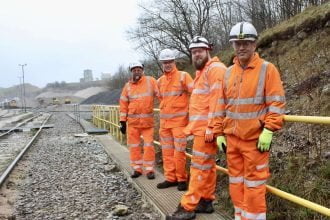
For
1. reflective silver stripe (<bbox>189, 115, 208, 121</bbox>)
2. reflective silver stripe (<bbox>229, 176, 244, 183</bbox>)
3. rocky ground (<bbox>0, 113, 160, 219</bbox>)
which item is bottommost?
rocky ground (<bbox>0, 113, 160, 219</bbox>)

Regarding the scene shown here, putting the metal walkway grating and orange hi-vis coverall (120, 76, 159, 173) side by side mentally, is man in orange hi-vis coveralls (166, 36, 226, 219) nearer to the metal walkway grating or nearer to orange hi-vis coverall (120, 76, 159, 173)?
the metal walkway grating

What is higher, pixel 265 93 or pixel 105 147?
pixel 265 93

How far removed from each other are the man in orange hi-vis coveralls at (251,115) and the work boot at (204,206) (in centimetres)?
113

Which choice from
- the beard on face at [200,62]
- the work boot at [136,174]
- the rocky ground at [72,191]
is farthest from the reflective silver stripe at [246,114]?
the work boot at [136,174]


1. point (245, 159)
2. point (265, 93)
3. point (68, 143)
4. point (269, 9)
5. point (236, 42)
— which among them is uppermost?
point (269, 9)

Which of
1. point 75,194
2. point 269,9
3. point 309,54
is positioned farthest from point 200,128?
point 269,9

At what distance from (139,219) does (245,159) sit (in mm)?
2360

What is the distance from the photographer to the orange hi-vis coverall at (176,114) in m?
6.05

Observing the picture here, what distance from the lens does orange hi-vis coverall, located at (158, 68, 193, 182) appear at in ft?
19.8

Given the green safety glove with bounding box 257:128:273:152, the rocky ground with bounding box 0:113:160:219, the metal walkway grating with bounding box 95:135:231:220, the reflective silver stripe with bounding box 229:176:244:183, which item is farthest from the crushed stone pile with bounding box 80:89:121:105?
the green safety glove with bounding box 257:128:273:152

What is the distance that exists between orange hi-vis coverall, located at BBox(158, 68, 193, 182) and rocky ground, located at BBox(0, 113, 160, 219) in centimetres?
73

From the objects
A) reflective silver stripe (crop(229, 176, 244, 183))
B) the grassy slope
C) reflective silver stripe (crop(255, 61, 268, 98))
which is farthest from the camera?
the grassy slope

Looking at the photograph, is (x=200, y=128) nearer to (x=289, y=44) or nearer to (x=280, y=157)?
(x=280, y=157)

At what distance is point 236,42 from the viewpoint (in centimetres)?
380
